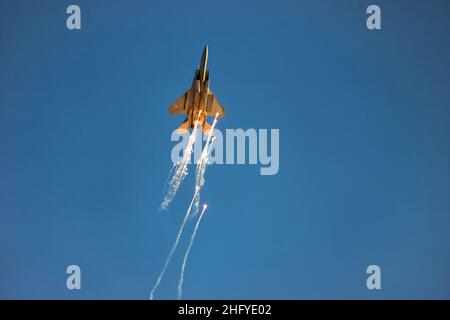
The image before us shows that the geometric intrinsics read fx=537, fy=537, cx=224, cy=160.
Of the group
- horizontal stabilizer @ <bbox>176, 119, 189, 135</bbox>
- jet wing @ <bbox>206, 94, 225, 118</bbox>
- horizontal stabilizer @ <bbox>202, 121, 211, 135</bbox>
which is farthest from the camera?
horizontal stabilizer @ <bbox>202, 121, 211, 135</bbox>

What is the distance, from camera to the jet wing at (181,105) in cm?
3487

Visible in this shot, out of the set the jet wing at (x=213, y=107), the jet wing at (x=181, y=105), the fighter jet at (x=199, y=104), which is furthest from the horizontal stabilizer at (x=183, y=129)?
the jet wing at (x=213, y=107)

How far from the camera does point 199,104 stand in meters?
34.0

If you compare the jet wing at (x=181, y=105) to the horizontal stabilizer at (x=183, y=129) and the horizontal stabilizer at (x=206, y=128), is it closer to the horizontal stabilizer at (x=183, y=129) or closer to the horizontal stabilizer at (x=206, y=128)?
the horizontal stabilizer at (x=183, y=129)

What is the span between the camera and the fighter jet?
108 ft

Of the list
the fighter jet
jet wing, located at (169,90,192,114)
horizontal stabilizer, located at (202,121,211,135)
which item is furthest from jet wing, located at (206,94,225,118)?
jet wing, located at (169,90,192,114)

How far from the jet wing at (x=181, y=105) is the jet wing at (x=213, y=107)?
151 cm

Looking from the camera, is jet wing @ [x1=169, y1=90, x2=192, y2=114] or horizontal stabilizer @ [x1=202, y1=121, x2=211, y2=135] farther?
horizontal stabilizer @ [x1=202, y1=121, x2=211, y2=135]

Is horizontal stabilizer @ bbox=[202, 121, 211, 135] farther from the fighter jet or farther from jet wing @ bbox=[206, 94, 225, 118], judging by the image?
jet wing @ bbox=[206, 94, 225, 118]

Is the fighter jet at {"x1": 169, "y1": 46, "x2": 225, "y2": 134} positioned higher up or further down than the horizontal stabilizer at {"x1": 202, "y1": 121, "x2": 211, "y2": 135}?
higher up

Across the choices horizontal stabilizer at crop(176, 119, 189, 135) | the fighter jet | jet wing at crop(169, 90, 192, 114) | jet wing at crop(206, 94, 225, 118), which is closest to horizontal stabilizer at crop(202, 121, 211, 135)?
the fighter jet

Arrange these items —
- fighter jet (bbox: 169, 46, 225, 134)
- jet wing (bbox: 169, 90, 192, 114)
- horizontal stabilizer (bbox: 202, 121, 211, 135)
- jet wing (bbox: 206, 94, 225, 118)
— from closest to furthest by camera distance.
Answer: fighter jet (bbox: 169, 46, 225, 134) < jet wing (bbox: 169, 90, 192, 114) < jet wing (bbox: 206, 94, 225, 118) < horizontal stabilizer (bbox: 202, 121, 211, 135)
